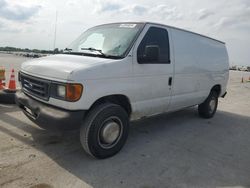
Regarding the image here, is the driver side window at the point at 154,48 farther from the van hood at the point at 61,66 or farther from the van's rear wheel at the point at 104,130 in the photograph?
the van's rear wheel at the point at 104,130

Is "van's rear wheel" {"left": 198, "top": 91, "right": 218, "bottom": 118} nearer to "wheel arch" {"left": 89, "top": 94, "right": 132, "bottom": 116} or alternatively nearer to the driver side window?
the driver side window

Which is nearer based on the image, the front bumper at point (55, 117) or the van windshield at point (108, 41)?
the front bumper at point (55, 117)

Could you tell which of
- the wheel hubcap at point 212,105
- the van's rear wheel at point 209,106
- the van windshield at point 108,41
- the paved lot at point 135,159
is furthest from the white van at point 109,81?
the wheel hubcap at point 212,105

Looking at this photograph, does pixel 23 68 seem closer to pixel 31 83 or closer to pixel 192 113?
pixel 31 83

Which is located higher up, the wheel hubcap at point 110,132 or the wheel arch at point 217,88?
the wheel arch at point 217,88

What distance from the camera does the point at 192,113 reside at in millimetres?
7340

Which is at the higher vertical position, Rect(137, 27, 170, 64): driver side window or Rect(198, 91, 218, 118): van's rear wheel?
Rect(137, 27, 170, 64): driver side window

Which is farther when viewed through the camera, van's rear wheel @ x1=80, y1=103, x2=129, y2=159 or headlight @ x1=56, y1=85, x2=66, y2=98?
van's rear wheel @ x1=80, y1=103, x2=129, y2=159

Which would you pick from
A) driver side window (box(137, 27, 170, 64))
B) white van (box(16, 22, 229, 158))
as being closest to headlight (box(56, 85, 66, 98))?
white van (box(16, 22, 229, 158))

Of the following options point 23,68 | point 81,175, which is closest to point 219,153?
point 81,175

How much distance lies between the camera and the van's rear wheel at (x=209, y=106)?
21.8ft

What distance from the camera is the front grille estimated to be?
3489 mm

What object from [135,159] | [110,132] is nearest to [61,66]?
[110,132]

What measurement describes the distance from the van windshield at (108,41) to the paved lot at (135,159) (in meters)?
1.66
